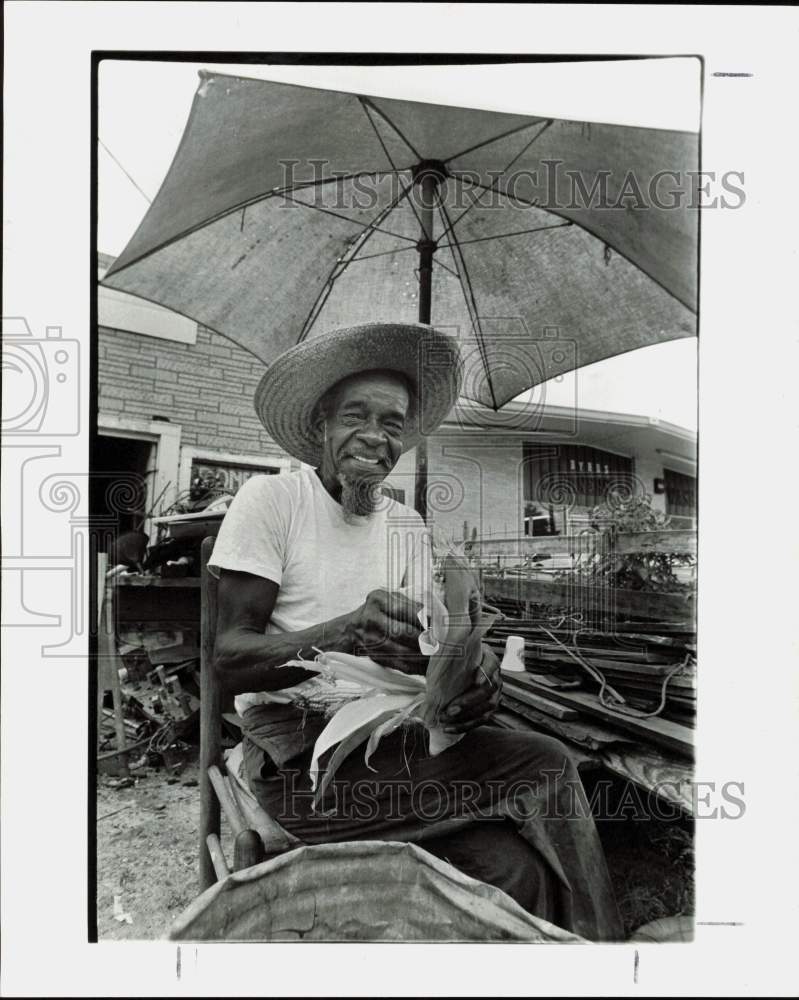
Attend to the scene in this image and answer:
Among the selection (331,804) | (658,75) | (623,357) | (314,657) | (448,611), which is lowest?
(331,804)

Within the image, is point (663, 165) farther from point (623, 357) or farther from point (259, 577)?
point (259, 577)

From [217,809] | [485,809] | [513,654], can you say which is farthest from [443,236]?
[217,809]

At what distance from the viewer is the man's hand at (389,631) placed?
8.82ft

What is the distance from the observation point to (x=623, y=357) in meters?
2.80

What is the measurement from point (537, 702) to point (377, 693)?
0.64 metres

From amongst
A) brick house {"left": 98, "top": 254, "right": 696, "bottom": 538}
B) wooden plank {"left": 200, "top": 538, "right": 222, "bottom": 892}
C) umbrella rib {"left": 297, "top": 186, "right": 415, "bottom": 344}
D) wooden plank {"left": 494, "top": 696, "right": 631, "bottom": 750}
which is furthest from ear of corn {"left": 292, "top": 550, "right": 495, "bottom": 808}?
umbrella rib {"left": 297, "top": 186, "right": 415, "bottom": 344}

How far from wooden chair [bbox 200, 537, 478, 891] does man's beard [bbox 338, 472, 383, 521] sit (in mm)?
552

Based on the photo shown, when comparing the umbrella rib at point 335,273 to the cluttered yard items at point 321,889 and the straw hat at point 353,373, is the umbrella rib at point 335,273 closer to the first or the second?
the straw hat at point 353,373

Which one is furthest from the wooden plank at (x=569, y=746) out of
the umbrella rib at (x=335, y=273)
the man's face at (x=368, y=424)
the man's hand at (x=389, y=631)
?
the umbrella rib at (x=335, y=273)

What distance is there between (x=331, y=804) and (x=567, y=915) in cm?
104

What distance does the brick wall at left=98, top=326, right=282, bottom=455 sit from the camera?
2.73 metres

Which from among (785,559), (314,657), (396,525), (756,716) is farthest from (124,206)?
(756,716)

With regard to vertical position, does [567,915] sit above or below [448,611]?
below

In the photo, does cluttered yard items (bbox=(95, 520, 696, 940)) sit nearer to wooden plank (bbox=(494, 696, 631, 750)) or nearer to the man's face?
wooden plank (bbox=(494, 696, 631, 750))
